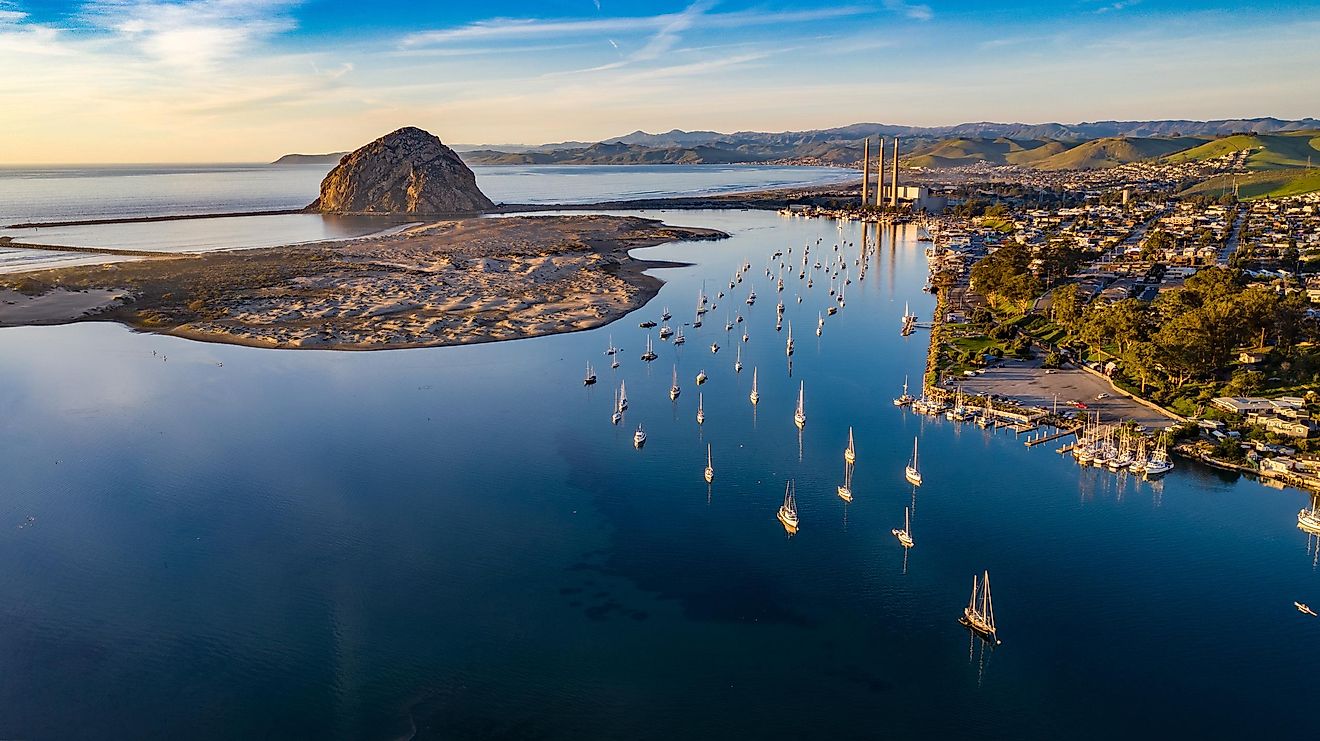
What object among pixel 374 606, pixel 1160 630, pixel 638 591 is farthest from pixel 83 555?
pixel 1160 630

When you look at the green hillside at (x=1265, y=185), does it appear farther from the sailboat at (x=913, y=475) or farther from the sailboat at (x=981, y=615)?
the sailboat at (x=981, y=615)

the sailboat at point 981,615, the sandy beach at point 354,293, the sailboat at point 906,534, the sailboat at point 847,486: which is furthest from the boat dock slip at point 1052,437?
the sandy beach at point 354,293

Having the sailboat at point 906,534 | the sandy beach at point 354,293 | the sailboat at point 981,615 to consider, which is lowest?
the sailboat at point 981,615

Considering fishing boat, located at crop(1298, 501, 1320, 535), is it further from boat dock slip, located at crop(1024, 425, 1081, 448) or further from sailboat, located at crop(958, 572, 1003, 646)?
sailboat, located at crop(958, 572, 1003, 646)

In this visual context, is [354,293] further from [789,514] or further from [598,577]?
[789,514]

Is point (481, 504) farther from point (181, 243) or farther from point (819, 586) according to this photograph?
point (181, 243)

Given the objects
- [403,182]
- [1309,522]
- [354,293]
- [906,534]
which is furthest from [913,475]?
[403,182]
